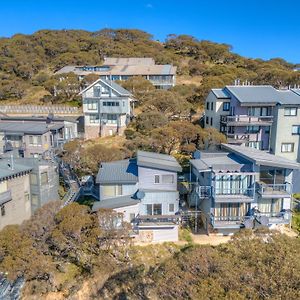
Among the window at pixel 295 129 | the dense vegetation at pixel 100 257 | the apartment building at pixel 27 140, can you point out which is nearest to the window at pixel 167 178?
the dense vegetation at pixel 100 257

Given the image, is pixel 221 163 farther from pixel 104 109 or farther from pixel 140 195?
pixel 104 109

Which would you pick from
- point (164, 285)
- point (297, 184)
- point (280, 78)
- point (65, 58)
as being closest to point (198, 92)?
point (280, 78)

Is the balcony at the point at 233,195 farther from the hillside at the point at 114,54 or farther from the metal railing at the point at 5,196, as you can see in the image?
the hillside at the point at 114,54

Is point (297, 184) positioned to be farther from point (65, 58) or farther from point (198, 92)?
point (65, 58)

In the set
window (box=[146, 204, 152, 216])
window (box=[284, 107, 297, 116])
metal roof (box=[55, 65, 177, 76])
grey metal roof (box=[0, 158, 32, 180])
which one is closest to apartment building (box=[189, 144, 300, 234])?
window (box=[146, 204, 152, 216])

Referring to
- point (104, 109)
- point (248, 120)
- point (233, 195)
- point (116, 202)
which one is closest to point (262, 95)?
point (248, 120)

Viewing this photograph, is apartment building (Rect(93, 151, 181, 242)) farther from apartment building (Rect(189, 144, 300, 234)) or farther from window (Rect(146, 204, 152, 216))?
apartment building (Rect(189, 144, 300, 234))
